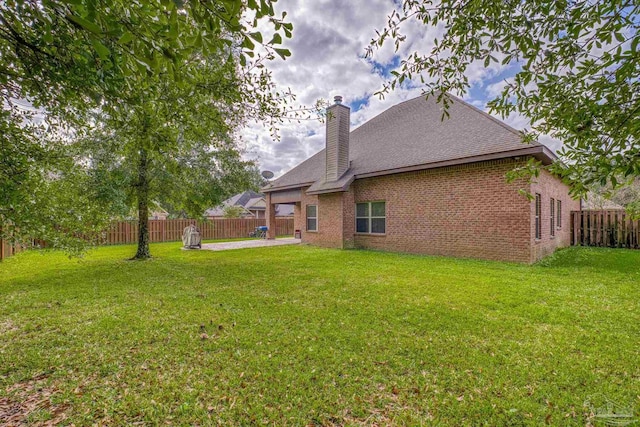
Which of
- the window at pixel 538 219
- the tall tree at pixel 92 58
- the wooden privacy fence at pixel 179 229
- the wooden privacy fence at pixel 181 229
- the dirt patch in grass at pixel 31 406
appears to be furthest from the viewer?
the wooden privacy fence at pixel 181 229

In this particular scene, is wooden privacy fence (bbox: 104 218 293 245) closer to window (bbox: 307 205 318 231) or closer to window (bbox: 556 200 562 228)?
window (bbox: 307 205 318 231)

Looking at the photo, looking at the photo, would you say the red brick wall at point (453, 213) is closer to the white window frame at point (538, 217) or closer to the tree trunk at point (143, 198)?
the white window frame at point (538, 217)

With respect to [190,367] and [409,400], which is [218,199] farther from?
[409,400]

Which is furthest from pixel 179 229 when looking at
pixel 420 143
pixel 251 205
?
pixel 251 205

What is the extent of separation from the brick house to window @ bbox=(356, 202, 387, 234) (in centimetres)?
4

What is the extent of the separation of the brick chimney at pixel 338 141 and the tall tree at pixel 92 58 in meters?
8.41

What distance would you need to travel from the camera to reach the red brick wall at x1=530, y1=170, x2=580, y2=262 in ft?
28.8

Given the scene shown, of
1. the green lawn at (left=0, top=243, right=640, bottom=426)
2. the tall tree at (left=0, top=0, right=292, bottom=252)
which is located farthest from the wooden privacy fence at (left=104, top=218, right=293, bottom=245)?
the tall tree at (left=0, top=0, right=292, bottom=252)

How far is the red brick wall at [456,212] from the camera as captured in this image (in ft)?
27.8

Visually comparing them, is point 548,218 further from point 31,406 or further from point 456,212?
point 31,406

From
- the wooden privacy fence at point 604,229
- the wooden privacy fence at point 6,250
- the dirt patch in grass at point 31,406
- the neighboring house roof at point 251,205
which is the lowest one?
the dirt patch in grass at point 31,406

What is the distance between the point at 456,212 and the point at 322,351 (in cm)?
789

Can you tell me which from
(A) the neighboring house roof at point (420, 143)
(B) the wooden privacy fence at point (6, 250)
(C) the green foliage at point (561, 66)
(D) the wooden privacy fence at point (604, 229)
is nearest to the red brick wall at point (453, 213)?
(A) the neighboring house roof at point (420, 143)

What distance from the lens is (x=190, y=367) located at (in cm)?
296
